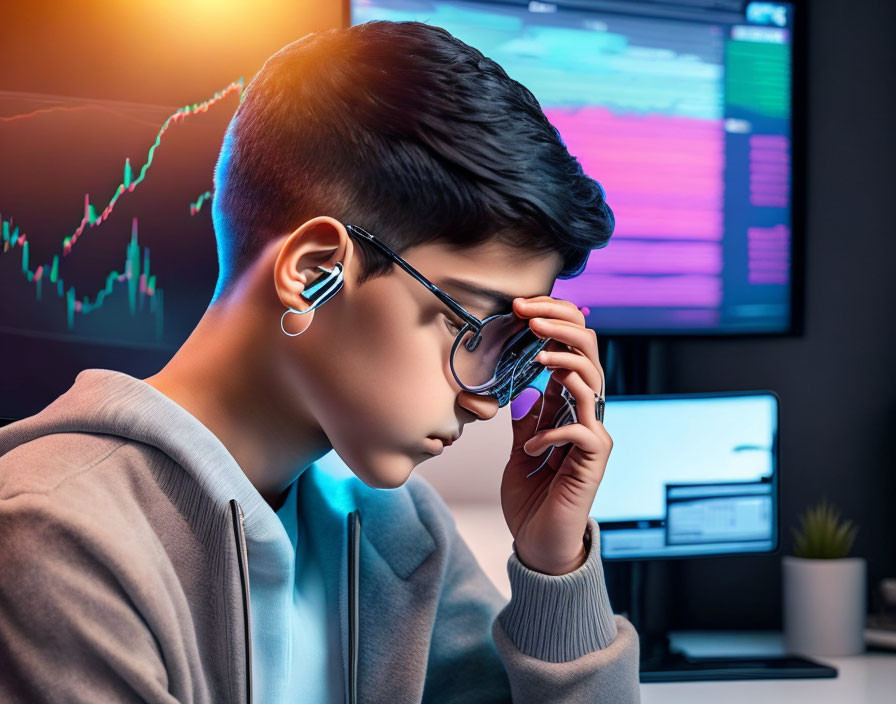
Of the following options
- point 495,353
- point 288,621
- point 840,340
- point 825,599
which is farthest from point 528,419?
point 840,340

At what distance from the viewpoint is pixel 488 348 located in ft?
2.59

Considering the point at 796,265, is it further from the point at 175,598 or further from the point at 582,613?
the point at 175,598

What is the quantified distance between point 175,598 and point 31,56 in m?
1.10

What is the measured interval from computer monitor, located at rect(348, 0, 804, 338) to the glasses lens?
0.91 metres

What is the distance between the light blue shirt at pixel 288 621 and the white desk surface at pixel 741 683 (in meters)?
0.39

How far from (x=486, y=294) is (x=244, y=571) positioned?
0.29 m

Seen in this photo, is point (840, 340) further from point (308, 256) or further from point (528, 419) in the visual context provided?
point (308, 256)

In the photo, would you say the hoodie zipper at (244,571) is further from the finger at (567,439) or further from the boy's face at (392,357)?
the finger at (567,439)

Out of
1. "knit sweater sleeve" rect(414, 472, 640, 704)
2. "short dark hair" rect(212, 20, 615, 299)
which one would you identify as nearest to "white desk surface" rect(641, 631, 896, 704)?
"knit sweater sleeve" rect(414, 472, 640, 704)

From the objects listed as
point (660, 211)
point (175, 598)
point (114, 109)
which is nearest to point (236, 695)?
point (175, 598)

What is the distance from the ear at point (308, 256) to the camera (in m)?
0.73

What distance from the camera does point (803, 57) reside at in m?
1.86

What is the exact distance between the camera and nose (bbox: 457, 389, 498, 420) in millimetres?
780

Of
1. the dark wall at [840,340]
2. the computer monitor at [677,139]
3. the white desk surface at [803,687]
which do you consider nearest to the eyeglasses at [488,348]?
the white desk surface at [803,687]
